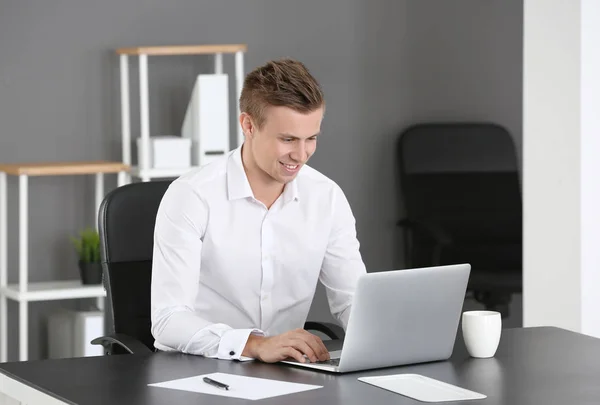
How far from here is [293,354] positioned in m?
2.14

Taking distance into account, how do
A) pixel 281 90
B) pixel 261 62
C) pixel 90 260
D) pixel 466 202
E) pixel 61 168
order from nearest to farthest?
pixel 281 90 → pixel 61 168 → pixel 90 260 → pixel 261 62 → pixel 466 202

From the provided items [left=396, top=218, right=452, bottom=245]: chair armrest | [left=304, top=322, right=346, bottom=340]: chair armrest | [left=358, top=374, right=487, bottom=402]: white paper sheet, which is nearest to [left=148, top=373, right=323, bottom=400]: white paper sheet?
[left=358, top=374, right=487, bottom=402]: white paper sheet

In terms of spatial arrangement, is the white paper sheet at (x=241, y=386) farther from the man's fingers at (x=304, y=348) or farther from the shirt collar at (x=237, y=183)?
the shirt collar at (x=237, y=183)

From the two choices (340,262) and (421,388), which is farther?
(340,262)

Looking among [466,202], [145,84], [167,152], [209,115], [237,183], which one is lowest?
[466,202]

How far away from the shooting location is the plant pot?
172 inches

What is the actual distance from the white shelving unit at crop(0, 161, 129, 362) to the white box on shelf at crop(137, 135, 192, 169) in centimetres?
14

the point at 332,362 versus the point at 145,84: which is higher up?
the point at 145,84

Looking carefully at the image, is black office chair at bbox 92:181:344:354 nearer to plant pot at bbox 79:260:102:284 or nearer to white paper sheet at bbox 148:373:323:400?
white paper sheet at bbox 148:373:323:400

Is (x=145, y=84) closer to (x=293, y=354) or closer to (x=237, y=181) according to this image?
(x=237, y=181)

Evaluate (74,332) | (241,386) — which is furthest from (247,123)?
(74,332)

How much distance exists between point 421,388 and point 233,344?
1.45 ft

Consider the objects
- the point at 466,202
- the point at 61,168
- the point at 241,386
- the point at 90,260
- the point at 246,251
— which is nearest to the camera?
the point at 241,386

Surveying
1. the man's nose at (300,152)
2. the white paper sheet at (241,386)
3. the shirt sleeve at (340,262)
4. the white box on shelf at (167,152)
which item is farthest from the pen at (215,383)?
the white box on shelf at (167,152)
